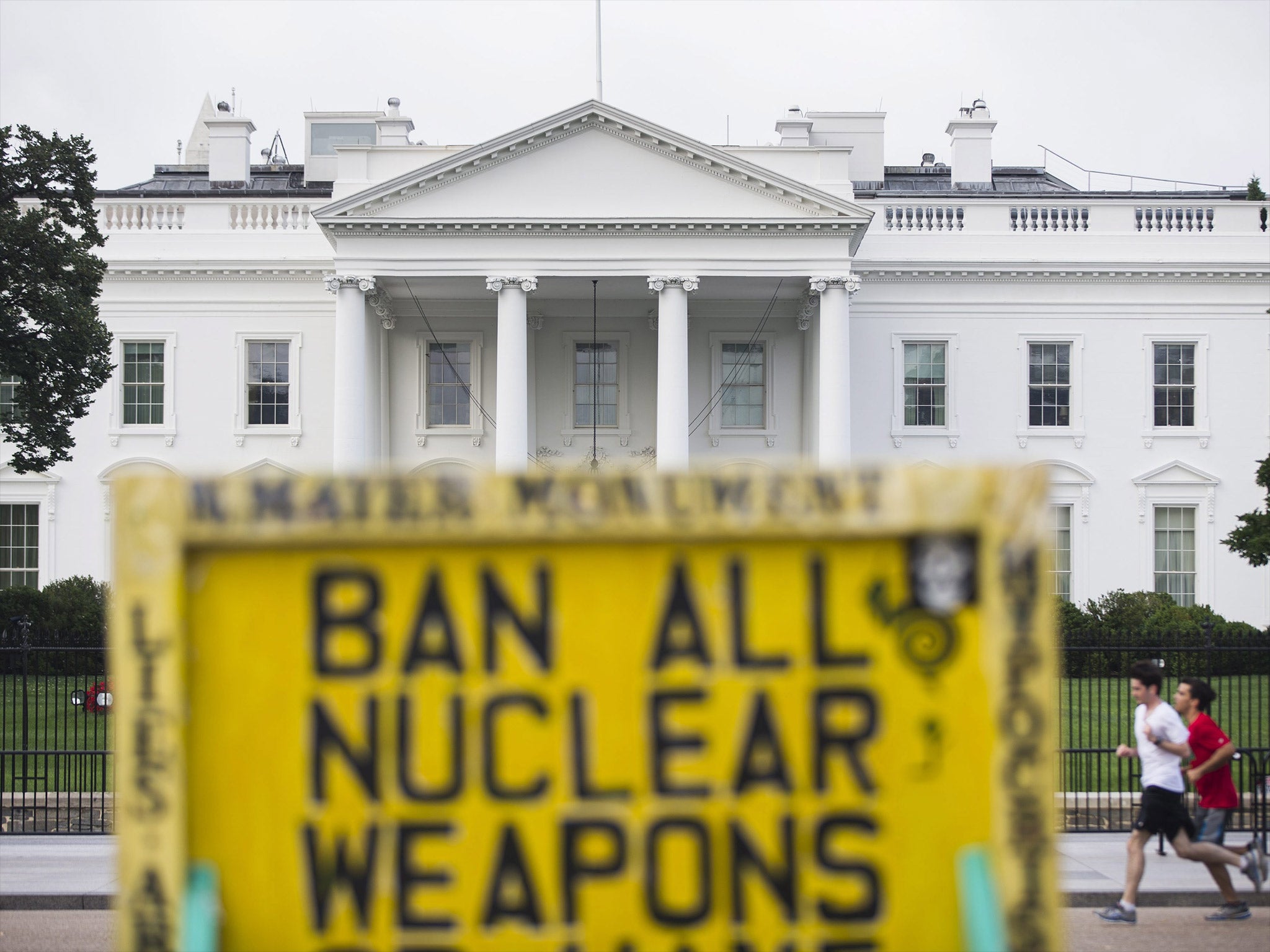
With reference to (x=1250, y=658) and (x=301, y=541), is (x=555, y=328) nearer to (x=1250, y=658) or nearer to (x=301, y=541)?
(x=1250, y=658)

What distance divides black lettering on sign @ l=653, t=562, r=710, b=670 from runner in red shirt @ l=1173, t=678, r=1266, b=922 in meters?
8.20

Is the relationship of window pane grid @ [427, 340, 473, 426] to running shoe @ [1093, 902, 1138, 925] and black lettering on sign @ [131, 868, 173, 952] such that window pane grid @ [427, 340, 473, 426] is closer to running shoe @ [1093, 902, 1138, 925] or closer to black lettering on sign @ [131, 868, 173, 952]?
running shoe @ [1093, 902, 1138, 925]

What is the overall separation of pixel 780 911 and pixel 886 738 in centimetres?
32

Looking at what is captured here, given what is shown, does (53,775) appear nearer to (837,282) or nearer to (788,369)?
(837,282)

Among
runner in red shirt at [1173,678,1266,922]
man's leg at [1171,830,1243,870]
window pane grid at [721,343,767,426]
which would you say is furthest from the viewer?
window pane grid at [721,343,767,426]

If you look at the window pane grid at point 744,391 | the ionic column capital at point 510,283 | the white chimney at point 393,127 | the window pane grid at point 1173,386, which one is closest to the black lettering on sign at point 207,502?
the ionic column capital at point 510,283

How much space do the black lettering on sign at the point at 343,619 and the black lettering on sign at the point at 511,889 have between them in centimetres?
35

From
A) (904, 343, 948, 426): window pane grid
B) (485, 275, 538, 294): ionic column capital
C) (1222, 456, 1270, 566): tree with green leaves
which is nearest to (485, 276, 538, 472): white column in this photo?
(485, 275, 538, 294): ionic column capital

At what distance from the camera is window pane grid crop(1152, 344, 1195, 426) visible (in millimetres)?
36344

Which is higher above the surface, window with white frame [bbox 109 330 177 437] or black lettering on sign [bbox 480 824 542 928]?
window with white frame [bbox 109 330 177 437]

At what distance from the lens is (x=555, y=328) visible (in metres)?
35.8

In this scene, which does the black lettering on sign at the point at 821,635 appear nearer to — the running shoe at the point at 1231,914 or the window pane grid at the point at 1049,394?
the running shoe at the point at 1231,914

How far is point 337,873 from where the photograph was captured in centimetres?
201

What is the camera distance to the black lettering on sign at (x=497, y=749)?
202cm
